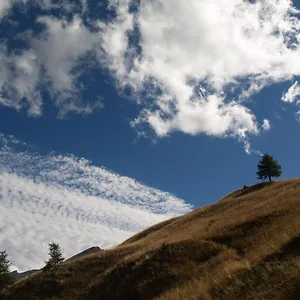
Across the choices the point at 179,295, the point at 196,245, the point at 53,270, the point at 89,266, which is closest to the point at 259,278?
the point at 179,295

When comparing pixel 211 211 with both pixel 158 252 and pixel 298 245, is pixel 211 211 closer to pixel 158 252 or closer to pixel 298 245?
pixel 158 252

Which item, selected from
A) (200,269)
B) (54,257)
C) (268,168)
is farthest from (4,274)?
(268,168)

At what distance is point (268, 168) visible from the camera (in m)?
79.9

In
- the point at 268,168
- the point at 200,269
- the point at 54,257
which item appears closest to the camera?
the point at 200,269

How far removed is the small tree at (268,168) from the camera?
79.2m

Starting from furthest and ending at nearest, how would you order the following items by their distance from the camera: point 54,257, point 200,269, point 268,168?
point 268,168 < point 54,257 < point 200,269

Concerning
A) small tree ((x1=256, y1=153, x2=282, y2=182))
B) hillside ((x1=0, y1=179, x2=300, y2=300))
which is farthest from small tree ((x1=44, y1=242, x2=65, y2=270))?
small tree ((x1=256, y1=153, x2=282, y2=182))

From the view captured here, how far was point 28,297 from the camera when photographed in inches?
1532

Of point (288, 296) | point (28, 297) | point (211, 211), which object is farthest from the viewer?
point (211, 211)

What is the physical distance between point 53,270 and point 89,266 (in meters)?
5.20

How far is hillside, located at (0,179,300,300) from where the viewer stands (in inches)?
486

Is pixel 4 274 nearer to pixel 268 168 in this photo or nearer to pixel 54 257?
pixel 54 257

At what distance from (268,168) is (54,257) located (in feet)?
173

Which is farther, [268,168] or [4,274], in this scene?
[268,168]
